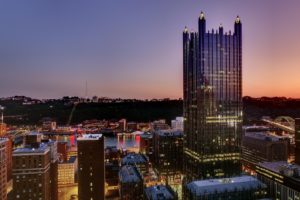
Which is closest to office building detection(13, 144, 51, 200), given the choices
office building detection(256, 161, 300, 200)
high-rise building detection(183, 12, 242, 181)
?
high-rise building detection(183, 12, 242, 181)

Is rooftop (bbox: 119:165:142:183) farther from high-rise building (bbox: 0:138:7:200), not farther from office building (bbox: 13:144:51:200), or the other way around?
high-rise building (bbox: 0:138:7:200)

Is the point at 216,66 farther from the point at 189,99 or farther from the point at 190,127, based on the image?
the point at 190,127

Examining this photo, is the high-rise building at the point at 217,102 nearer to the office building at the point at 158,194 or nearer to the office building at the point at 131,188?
the office building at the point at 158,194

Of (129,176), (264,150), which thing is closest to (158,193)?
(129,176)

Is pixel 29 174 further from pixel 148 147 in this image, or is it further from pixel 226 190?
pixel 148 147

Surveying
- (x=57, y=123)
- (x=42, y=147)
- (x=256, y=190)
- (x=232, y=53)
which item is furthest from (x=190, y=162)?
(x=57, y=123)

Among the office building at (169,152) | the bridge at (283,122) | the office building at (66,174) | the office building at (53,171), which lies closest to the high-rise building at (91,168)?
the office building at (53,171)
